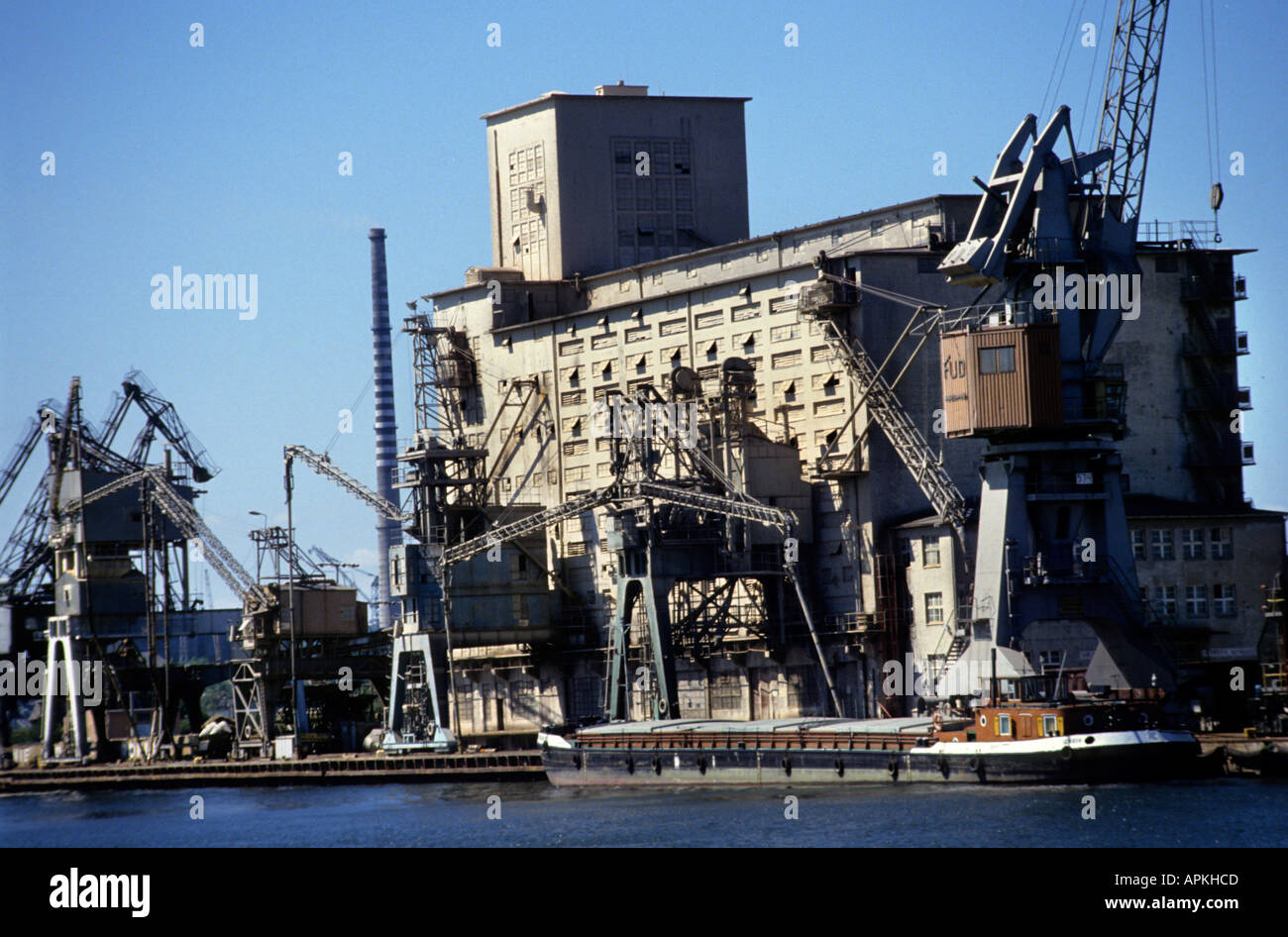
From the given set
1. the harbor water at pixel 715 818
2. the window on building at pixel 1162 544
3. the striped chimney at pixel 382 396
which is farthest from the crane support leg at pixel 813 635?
the striped chimney at pixel 382 396

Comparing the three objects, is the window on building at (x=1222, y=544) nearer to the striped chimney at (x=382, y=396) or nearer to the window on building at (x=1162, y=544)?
the window on building at (x=1162, y=544)

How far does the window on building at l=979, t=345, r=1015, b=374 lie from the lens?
62500 mm

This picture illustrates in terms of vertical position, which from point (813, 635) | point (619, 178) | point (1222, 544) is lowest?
point (813, 635)

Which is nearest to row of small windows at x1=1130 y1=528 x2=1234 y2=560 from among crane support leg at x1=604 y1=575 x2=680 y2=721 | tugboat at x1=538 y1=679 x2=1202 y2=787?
tugboat at x1=538 y1=679 x2=1202 y2=787

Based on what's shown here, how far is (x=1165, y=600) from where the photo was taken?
72.4m

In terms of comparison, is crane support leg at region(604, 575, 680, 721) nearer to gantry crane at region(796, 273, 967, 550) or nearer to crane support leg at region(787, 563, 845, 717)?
crane support leg at region(787, 563, 845, 717)

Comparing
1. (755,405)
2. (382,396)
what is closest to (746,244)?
(755,405)

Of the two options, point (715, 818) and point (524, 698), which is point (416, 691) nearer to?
point (524, 698)

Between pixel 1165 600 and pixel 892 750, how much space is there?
16.2 m

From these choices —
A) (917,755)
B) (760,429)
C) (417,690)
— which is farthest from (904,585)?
(417,690)

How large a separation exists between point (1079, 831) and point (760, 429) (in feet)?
128

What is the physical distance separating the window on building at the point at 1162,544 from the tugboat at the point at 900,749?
14.8m

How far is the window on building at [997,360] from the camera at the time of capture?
62.5 m
